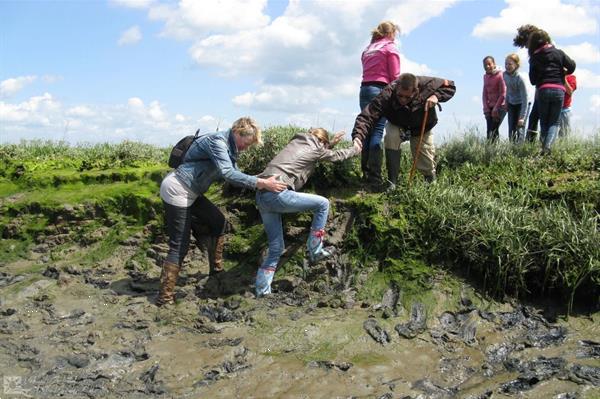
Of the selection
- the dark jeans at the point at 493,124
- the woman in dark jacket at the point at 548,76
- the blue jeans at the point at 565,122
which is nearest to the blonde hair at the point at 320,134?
the woman in dark jacket at the point at 548,76

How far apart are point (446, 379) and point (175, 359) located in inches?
98.0

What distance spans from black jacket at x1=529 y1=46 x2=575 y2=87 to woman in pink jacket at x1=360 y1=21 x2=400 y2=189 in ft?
7.98

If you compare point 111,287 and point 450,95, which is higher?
point 450,95

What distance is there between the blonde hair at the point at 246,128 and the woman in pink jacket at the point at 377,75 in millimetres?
1803

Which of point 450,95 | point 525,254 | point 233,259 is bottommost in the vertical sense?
point 233,259

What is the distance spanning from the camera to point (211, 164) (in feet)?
22.4

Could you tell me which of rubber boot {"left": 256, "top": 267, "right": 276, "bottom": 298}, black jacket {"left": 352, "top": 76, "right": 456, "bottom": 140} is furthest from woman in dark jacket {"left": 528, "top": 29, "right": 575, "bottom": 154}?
rubber boot {"left": 256, "top": 267, "right": 276, "bottom": 298}

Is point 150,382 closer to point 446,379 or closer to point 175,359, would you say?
point 175,359

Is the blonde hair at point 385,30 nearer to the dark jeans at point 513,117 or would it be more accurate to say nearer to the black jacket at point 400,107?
the black jacket at point 400,107

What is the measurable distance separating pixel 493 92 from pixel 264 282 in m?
5.67

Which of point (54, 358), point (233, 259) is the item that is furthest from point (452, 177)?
point (54, 358)

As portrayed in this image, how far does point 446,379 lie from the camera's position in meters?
5.31

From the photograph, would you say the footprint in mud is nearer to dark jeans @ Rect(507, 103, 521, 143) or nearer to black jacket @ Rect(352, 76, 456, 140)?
black jacket @ Rect(352, 76, 456, 140)

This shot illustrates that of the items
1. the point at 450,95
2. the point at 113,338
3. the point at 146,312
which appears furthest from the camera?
the point at 450,95
